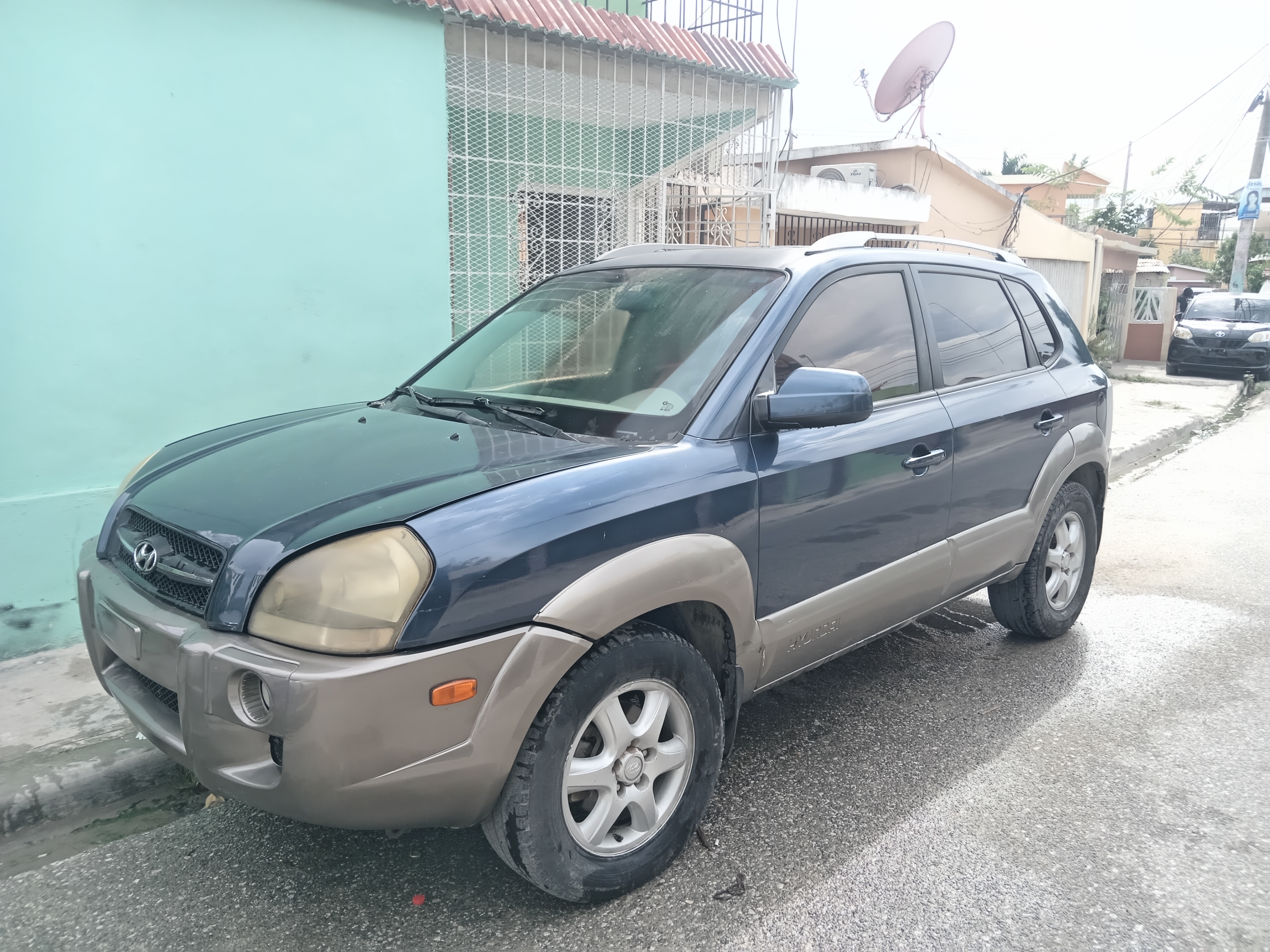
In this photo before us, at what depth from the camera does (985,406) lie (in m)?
3.74

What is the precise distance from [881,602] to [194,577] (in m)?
2.18

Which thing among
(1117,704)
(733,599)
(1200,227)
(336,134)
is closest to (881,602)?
(733,599)

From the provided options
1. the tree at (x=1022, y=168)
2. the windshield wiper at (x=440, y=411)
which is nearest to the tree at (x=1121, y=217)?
the tree at (x=1022, y=168)

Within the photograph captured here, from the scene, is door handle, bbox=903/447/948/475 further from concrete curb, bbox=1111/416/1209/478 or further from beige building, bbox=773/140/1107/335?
beige building, bbox=773/140/1107/335

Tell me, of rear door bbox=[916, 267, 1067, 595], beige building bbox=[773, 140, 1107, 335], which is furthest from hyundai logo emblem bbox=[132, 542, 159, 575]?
beige building bbox=[773, 140, 1107, 335]

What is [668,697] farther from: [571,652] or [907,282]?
[907,282]

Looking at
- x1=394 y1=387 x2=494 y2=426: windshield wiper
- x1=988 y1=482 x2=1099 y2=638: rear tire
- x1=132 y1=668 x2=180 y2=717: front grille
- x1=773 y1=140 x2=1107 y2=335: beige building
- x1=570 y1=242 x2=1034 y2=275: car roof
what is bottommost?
x1=988 y1=482 x2=1099 y2=638: rear tire

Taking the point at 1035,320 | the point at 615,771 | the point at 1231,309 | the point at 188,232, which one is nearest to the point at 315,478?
the point at 615,771

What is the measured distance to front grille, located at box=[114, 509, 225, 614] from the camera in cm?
229

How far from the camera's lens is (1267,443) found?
35.1ft

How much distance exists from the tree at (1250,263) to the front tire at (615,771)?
3299cm

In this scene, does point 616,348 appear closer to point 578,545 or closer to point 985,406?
point 578,545

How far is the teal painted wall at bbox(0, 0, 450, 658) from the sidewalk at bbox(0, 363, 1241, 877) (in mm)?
499

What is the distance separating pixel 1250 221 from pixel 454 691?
2817 cm
